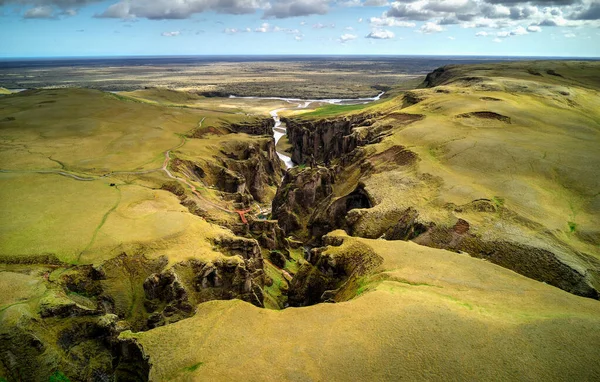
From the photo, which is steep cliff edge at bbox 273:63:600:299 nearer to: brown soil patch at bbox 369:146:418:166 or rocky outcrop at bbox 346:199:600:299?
rocky outcrop at bbox 346:199:600:299

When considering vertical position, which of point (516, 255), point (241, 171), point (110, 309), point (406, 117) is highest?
point (406, 117)

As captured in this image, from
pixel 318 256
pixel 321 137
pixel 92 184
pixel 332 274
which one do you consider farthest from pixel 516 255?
pixel 321 137

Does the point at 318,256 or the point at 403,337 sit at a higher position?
the point at 403,337

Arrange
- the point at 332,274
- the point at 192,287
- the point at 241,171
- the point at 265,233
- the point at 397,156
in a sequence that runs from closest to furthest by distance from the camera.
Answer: the point at 192,287
the point at 332,274
the point at 265,233
the point at 397,156
the point at 241,171

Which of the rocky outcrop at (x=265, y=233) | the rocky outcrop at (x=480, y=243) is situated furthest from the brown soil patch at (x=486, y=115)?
the rocky outcrop at (x=265, y=233)

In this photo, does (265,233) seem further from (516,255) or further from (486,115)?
(486,115)

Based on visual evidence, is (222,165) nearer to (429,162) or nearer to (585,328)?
(429,162)

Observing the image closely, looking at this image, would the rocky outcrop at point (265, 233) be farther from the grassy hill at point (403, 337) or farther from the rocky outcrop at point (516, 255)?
the grassy hill at point (403, 337)

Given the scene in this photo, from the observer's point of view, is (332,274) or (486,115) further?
(486,115)
